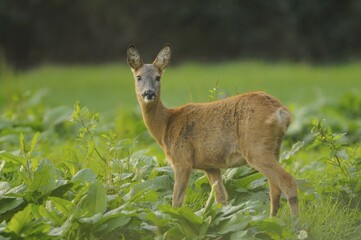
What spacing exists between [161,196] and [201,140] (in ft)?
1.82

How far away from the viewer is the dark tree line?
1025 inches

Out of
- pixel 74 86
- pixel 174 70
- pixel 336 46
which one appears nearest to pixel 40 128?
pixel 74 86

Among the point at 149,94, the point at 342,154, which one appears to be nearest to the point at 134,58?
the point at 149,94

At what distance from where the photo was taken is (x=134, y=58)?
7211mm

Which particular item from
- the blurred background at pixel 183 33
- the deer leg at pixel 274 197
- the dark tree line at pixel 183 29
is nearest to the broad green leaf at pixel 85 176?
the deer leg at pixel 274 197

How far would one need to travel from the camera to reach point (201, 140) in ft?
22.4

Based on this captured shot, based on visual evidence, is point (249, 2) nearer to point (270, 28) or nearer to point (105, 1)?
point (270, 28)

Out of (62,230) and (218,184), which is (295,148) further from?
(62,230)

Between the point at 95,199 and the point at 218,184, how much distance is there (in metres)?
1.17

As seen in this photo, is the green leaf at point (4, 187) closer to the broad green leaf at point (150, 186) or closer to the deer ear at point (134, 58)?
the broad green leaf at point (150, 186)

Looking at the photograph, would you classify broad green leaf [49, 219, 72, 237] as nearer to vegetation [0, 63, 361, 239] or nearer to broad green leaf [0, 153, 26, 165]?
vegetation [0, 63, 361, 239]

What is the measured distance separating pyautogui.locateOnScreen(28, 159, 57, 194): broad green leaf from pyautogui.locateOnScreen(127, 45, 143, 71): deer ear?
1322 millimetres

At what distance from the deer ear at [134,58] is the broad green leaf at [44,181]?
1.32 m

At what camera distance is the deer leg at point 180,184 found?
263 inches
